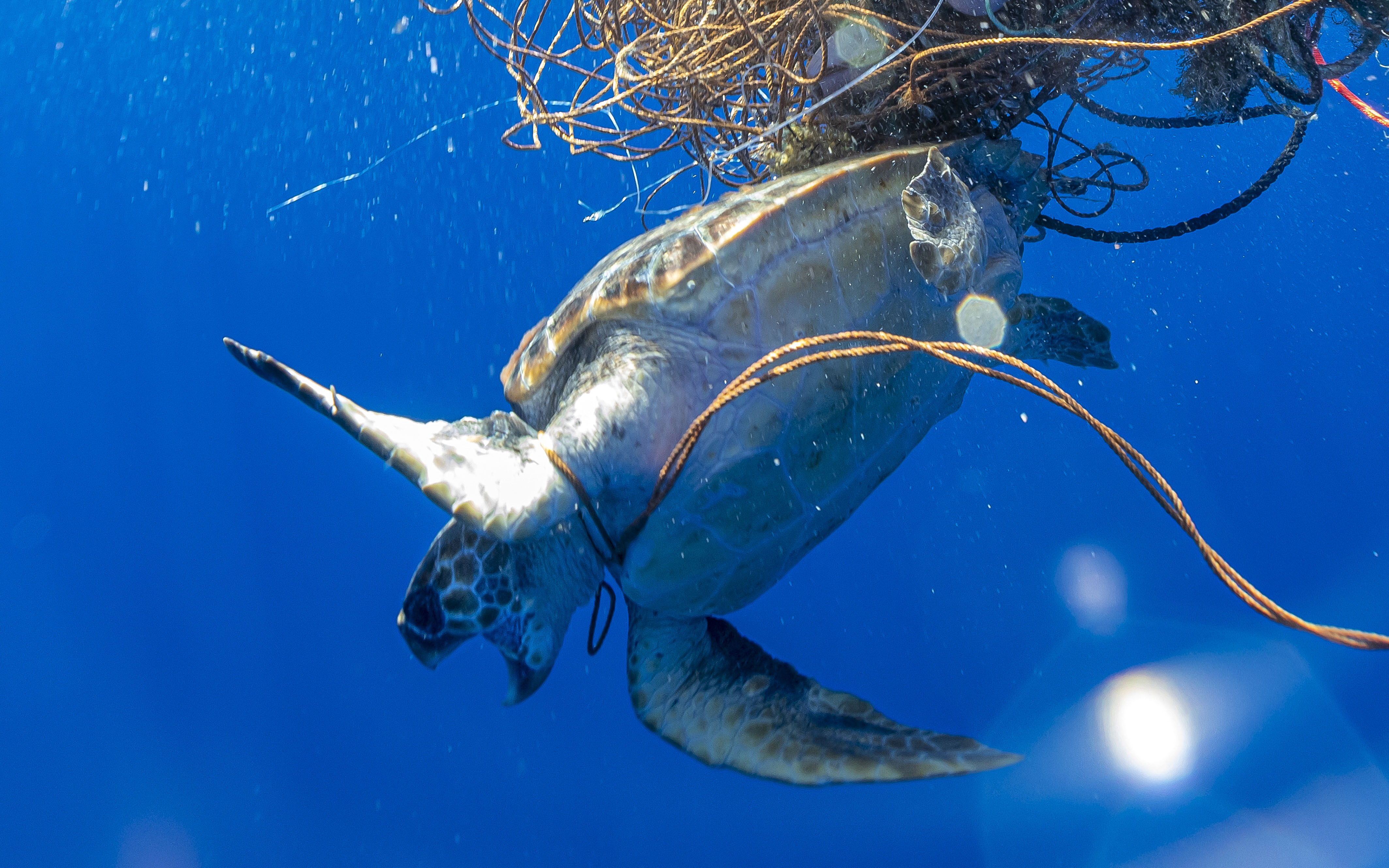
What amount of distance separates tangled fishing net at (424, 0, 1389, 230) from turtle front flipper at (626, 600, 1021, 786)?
59.3 inches

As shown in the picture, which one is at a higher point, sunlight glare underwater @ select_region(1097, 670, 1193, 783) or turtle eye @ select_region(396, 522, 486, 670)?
turtle eye @ select_region(396, 522, 486, 670)

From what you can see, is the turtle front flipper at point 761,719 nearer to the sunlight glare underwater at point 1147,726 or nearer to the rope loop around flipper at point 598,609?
the rope loop around flipper at point 598,609

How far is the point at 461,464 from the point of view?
4.95ft

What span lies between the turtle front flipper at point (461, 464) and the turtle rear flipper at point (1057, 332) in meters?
1.57

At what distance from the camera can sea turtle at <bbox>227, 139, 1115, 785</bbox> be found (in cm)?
166

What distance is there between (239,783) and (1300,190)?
26250 millimetres

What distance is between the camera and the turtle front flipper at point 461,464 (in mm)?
1336

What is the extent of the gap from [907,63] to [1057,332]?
1095 millimetres

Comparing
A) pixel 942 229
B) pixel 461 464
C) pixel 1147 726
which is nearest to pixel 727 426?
pixel 461 464

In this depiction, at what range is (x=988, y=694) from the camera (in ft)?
40.5

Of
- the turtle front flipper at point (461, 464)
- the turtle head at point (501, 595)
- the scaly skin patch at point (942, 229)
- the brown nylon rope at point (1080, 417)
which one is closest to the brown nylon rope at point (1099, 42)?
the scaly skin patch at point (942, 229)

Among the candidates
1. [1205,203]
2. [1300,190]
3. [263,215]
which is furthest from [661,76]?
[1300,190]

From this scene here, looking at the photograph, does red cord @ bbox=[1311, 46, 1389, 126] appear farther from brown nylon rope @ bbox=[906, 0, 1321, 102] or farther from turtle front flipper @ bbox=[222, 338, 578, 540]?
turtle front flipper @ bbox=[222, 338, 578, 540]

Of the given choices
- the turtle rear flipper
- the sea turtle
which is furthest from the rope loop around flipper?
the turtle rear flipper
